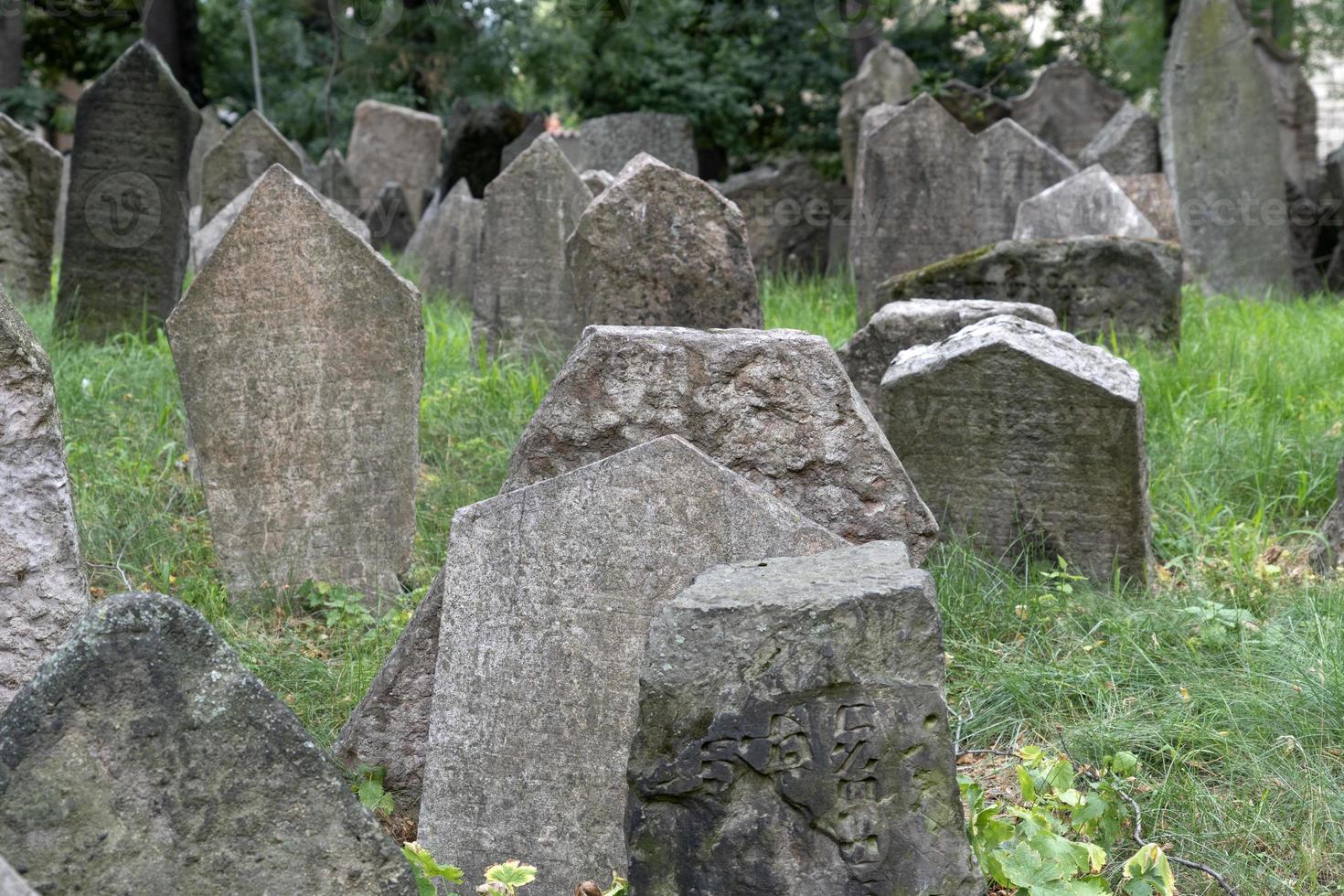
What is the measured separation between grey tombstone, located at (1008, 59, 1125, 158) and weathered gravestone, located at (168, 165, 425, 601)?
38.0 feet

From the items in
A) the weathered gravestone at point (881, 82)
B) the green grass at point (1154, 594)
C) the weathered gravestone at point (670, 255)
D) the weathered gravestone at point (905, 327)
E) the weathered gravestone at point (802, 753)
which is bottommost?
the green grass at point (1154, 594)

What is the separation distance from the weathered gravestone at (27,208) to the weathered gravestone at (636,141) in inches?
191

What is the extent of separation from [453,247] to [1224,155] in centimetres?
573

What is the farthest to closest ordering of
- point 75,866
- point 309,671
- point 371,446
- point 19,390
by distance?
point 371,446 < point 309,671 < point 19,390 < point 75,866

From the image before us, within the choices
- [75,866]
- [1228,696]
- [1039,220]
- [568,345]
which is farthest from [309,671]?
[1039,220]

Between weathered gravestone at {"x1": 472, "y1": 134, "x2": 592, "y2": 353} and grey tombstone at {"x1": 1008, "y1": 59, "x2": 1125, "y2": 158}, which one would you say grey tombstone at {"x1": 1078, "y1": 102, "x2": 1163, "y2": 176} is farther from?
weathered gravestone at {"x1": 472, "y1": 134, "x2": 592, "y2": 353}

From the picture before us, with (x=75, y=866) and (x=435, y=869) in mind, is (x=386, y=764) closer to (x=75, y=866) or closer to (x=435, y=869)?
(x=435, y=869)

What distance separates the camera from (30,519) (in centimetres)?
325

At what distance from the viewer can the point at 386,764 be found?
3664 millimetres

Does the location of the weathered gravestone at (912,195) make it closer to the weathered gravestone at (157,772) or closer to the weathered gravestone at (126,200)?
the weathered gravestone at (126,200)

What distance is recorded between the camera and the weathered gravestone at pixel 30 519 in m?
3.18

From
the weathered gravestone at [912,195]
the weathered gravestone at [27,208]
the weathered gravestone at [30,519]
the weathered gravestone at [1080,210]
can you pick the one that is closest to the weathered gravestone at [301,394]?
the weathered gravestone at [30,519]

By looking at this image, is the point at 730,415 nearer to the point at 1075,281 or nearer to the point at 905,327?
the point at 905,327

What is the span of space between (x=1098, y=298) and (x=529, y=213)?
2.90 m
